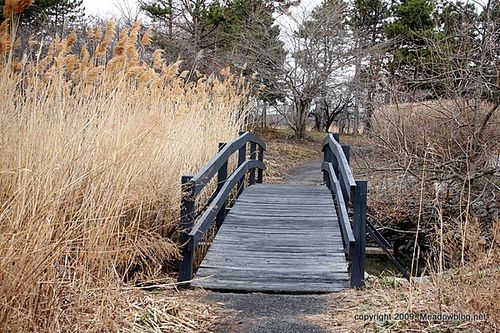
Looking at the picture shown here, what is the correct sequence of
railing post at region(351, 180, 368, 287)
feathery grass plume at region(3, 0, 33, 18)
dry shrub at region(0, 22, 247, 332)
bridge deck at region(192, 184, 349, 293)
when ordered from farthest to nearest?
railing post at region(351, 180, 368, 287) < bridge deck at region(192, 184, 349, 293) < feathery grass plume at region(3, 0, 33, 18) < dry shrub at region(0, 22, 247, 332)

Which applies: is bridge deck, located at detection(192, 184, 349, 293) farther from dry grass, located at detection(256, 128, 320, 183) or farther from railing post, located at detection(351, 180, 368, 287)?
dry grass, located at detection(256, 128, 320, 183)

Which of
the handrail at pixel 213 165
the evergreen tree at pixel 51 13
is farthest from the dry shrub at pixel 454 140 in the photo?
the evergreen tree at pixel 51 13

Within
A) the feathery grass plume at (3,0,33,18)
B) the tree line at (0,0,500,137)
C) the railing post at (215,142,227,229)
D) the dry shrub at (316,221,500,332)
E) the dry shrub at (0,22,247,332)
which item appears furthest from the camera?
the tree line at (0,0,500,137)

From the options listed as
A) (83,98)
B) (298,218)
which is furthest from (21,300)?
(298,218)

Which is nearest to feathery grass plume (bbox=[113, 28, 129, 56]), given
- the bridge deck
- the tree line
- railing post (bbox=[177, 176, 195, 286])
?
railing post (bbox=[177, 176, 195, 286])

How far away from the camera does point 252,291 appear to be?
4031 mm

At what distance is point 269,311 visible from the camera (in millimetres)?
3482

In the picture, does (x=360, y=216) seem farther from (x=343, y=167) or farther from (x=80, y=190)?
(x=80, y=190)

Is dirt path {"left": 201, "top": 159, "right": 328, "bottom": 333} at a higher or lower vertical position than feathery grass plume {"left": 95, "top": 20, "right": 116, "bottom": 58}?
lower

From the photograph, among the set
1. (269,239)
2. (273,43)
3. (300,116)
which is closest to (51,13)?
(273,43)

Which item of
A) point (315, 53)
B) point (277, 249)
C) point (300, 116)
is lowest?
point (277, 249)

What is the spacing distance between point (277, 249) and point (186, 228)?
1081 millimetres

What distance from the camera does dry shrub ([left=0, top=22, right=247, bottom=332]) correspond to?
2.43m

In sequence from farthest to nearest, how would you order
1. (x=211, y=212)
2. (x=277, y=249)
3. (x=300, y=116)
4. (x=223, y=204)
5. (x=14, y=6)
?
1. (x=300, y=116)
2. (x=223, y=204)
3. (x=277, y=249)
4. (x=211, y=212)
5. (x=14, y=6)
